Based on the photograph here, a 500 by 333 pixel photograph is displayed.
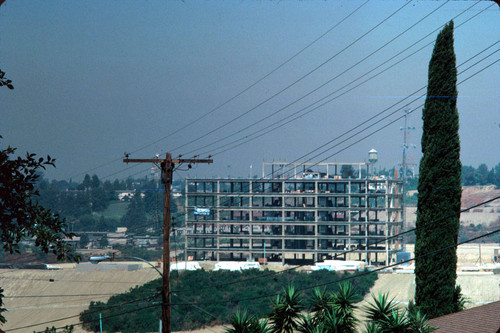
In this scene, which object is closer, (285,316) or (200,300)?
(285,316)

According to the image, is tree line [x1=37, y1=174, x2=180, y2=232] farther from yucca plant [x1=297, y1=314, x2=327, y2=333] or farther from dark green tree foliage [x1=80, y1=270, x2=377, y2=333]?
yucca plant [x1=297, y1=314, x2=327, y2=333]

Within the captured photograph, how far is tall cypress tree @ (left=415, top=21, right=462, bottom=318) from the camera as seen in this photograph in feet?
97.1

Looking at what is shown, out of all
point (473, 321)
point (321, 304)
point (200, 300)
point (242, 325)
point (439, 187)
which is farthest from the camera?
point (200, 300)

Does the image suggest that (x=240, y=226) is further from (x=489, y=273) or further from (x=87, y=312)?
(x=87, y=312)

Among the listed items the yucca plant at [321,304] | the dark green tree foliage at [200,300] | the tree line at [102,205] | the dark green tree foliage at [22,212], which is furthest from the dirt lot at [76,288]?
the dark green tree foliage at [22,212]

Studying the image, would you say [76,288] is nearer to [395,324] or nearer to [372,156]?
[372,156]

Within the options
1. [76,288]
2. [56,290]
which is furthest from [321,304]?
[56,290]

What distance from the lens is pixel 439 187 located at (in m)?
31.0

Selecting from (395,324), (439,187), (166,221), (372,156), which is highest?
(372,156)

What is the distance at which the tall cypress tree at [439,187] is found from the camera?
97.1 ft

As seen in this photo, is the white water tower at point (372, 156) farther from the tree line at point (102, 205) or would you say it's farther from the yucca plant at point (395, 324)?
the yucca plant at point (395, 324)

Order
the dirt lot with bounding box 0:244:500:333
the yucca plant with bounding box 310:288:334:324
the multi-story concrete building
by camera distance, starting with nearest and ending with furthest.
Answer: the yucca plant with bounding box 310:288:334:324
the dirt lot with bounding box 0:244:500:333
the multi-story concrete building

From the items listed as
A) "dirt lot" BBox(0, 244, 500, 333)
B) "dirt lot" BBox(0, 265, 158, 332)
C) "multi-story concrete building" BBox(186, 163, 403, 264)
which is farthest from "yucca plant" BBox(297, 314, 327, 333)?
"multi-story concrete building" BBox(186, 163, 403, 264)

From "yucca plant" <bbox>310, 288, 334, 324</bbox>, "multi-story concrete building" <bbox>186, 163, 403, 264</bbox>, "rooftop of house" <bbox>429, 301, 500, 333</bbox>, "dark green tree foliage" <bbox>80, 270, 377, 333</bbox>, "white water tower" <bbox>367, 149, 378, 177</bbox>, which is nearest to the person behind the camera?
"rooftop of house" <bbox>429, 301, 500, 333</bbox>
